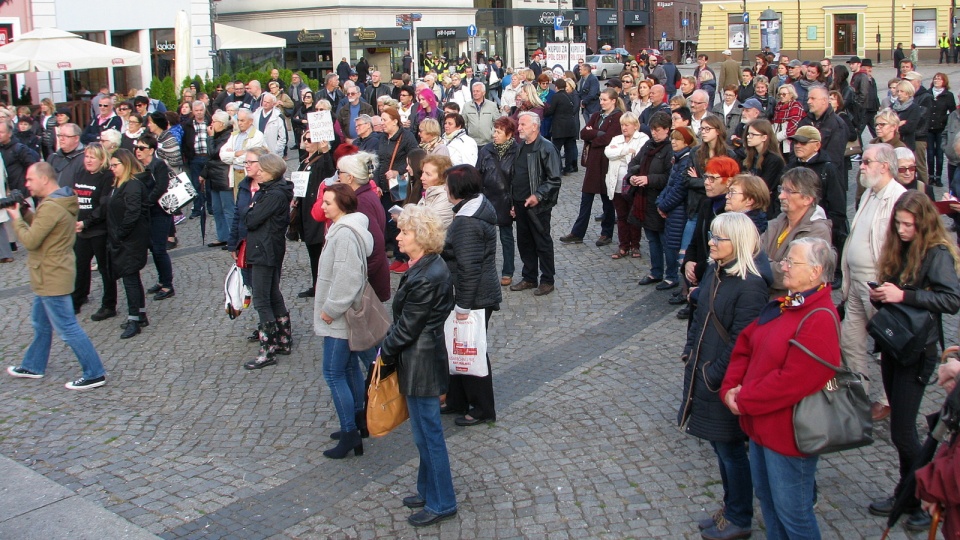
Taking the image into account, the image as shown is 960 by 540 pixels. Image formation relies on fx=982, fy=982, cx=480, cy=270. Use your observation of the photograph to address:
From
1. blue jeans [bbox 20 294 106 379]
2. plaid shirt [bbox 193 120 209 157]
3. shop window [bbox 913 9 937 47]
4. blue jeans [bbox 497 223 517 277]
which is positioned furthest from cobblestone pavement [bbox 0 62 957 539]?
shop window [bbox 913 9 937 47]

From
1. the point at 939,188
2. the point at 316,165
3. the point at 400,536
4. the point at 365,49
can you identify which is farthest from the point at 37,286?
the point at 365,49

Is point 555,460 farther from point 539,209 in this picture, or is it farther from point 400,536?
point 539,209

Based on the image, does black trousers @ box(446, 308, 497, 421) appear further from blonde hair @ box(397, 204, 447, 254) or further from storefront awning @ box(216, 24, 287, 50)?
storefront awning @ box(216, 24, 287, 50)

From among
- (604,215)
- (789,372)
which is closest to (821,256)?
(789,372)

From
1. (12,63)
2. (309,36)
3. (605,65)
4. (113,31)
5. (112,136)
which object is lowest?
(112,136)

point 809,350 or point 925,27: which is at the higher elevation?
point 925,27

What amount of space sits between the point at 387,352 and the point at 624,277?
18.3 feet

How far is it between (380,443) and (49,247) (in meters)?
3.19

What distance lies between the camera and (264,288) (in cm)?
824

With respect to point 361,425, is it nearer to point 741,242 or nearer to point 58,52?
point 741,242

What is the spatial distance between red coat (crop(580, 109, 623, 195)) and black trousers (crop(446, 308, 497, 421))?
5.11 m

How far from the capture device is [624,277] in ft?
34.5

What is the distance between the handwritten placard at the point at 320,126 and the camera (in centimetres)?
1017

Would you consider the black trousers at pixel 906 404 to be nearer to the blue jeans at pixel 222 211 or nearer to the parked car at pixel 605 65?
the blue jeans at pixel 222 211
